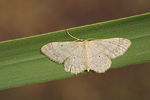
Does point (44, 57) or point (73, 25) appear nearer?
point (44, 57)

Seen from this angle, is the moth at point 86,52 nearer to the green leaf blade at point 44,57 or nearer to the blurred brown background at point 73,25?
the green leaf blade at point 44,57

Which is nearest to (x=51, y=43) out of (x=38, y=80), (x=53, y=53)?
(x=53, y=53)

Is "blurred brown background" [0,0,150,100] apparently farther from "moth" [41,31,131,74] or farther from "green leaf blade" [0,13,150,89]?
"green leaf blade" [0,13,150,89]

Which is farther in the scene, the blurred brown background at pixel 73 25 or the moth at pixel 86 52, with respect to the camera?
the blurred brown background at pixel 73 25

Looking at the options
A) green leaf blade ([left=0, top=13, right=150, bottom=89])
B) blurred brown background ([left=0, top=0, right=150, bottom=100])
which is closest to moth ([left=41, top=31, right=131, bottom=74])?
green leaf blade ([left=0, top=13, right=150, bottom=89])

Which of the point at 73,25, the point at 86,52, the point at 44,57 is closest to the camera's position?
the point at 44,57

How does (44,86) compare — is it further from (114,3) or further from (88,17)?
(114,3)

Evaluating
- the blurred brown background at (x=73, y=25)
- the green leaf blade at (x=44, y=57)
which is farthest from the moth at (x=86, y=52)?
the blurred brown background at (x=73, y=25)

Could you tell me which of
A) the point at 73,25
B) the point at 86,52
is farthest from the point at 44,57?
the point at 73,25

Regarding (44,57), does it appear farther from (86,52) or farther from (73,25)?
(73,25)
